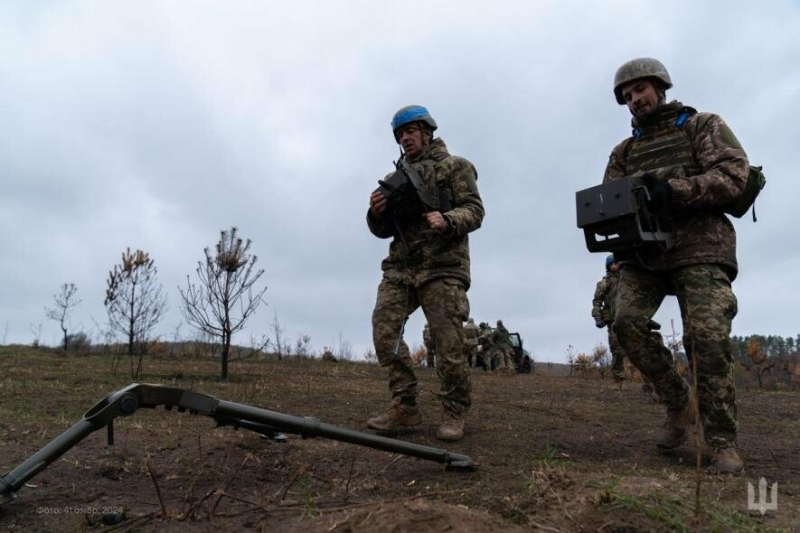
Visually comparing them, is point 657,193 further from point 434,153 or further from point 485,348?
point 485,348

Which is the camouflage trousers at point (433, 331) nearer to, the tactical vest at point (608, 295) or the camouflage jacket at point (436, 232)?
the camouflage jacket at point (436, 232)

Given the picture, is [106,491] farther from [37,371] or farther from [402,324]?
[37,371]

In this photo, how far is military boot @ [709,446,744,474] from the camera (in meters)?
2.97

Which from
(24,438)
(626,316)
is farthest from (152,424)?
(626,316)

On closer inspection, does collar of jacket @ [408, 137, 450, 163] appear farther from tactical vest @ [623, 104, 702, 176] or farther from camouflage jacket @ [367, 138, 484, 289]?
tactical vest @ [623, 104, 702, 176]

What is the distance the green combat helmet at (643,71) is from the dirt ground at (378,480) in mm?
2165

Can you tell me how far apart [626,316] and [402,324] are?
141cm

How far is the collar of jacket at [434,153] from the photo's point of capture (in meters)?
4.27

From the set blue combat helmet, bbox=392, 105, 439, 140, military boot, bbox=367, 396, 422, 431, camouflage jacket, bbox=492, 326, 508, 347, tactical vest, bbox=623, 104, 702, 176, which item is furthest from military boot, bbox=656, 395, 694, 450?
camouflage jacket, bbox=492, 326, 508, 347

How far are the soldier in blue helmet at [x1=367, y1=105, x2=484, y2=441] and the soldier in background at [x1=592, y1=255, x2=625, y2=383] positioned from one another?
260 inches

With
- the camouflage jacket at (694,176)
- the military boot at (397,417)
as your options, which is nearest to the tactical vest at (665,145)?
the camouflage jacket at (694,176)

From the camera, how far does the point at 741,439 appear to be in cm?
444

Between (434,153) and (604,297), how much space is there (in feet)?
25.5

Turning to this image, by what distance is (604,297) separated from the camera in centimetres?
1107
